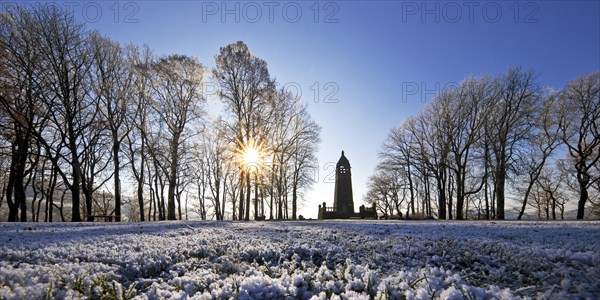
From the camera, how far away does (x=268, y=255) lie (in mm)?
4246

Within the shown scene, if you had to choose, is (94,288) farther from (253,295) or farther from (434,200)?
(434,200)

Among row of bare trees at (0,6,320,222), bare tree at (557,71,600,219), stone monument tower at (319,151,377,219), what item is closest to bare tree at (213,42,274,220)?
row of bare trees at (0,6,320,222)

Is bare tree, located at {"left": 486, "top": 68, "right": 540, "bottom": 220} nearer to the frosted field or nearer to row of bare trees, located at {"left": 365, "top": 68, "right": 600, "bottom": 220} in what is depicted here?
row of bare trees, located at {"left": 365, "top": 68, "right": 600, "bottom": 220}

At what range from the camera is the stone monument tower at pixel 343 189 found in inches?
1382

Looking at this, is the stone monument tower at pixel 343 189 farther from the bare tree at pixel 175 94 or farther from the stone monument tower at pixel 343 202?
the bare tree at pixel 175 94

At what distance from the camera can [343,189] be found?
3603 cm

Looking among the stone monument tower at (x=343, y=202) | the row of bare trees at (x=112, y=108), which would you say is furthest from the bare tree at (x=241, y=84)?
the stone monument tower at (x=343, y=202)

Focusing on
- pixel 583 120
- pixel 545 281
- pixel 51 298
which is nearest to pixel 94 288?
pixel 51 298

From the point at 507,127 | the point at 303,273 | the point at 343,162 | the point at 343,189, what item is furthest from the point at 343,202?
the point at 303,273

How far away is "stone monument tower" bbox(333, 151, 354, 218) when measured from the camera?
3509 cm

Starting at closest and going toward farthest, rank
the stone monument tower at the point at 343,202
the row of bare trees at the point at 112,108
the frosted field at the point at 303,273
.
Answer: the frosted field at the point at 303,273
the row of bare trees at the point at 112,108
the stone monument tower at the point at 343,202

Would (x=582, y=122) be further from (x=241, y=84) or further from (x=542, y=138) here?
(x=241, y=84)

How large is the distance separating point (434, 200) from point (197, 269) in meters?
47.4

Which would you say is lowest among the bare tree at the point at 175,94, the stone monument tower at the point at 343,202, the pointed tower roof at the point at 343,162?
the stone monument tower at the point at 343,202
